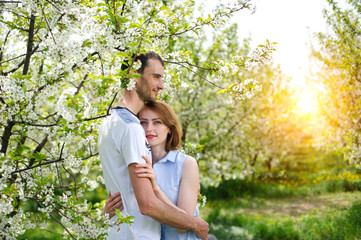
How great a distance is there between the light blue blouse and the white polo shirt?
0.19 m

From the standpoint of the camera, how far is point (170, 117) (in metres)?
2.63

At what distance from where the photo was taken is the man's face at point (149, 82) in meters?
2.39

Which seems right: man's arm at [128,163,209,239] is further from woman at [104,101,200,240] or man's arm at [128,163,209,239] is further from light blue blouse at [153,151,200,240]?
light blue blouse at [153,151,200,240]

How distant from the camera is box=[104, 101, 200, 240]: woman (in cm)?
219

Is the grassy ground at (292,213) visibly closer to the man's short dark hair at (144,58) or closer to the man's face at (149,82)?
the man's face at (149,82)

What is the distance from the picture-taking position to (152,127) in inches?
99.8

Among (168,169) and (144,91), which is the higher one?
(144,91)

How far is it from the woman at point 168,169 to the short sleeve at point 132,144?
0.06m

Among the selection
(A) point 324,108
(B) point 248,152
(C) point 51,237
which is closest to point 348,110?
(A) point 324,108

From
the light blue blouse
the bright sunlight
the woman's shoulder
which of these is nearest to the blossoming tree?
the light blue blouse

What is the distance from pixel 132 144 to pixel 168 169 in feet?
1.83

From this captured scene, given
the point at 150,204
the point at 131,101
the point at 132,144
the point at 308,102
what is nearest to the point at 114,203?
the point at 150,204

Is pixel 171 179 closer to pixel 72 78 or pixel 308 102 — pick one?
pixel 72 78

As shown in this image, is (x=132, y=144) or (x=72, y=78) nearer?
(x=132, y=144)
